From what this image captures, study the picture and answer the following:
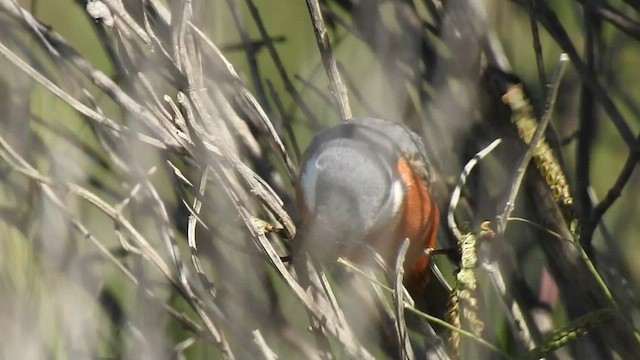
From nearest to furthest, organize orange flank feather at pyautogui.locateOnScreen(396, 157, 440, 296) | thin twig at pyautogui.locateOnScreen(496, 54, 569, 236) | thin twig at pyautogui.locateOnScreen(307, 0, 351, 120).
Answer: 1. thin twig at pyautogui.locateOnScreen(496, 54, 569, 236)
2. thin twig at pyautogui.locateOnScreen(307, 0, 351, 120)
3. orange flank feather at pyautogui.locateOnScreen(396, 157, 440, 296)

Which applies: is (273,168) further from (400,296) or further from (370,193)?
(400,296)

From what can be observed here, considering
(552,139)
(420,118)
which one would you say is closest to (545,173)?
(552,139)

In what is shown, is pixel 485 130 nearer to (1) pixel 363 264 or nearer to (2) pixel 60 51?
(1) pixel 363 264

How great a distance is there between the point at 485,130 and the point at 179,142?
1.43 ft

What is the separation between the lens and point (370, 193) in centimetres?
142

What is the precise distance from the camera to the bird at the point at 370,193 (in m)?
1.29

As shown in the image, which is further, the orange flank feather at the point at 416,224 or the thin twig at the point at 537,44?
the orange flank feather at the point at 416,224

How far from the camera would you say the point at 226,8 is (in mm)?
1428

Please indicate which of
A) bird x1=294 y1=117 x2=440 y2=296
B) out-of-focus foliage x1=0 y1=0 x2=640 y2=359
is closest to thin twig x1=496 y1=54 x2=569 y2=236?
out-of-focus foliage x1=0 y1=0 x2=640 y2=359

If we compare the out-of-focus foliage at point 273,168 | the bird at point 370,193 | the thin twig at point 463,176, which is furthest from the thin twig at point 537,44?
the bird at point 370,193

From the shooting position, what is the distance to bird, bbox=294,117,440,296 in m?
1.29

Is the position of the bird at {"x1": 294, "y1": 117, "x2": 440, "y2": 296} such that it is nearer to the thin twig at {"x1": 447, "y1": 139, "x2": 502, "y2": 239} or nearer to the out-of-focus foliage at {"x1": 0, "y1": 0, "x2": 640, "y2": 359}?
the out-of-focus foliage at {"x1": 0, "y1": 0, "x2": 640, "y2": 359}

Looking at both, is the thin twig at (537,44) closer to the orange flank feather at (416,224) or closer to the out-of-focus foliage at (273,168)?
the out-of-focus foliage at (273,168)

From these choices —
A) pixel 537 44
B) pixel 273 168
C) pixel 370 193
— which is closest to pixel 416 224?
pixel 370 193
